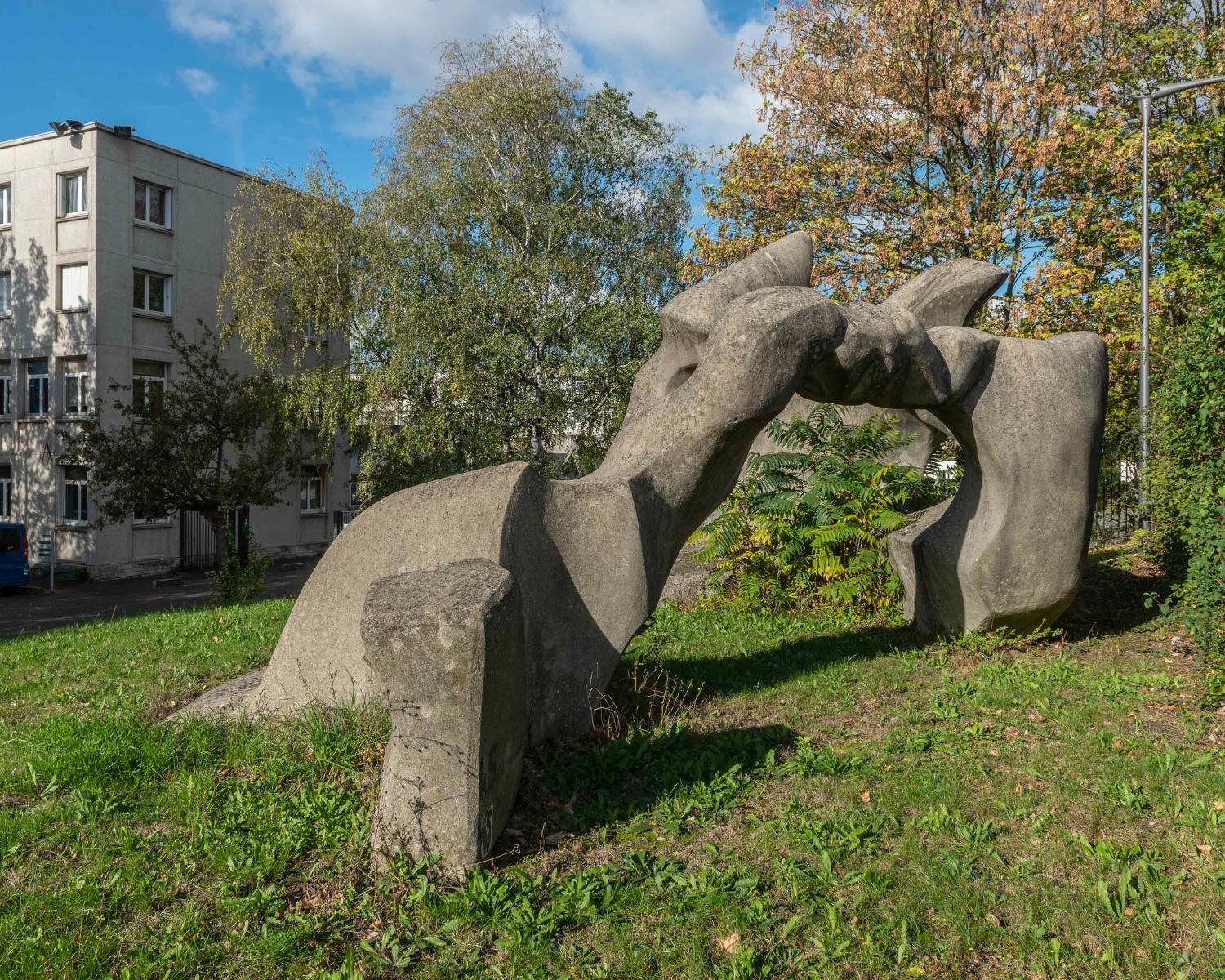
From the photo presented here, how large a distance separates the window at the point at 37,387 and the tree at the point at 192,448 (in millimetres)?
3277

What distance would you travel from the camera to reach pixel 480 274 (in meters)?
24.0

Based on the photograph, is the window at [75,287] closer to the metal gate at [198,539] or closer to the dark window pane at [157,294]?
the dark window pane at [157,294]

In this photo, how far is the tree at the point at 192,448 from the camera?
858 inches

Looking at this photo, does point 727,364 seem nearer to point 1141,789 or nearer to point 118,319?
point 1141,789

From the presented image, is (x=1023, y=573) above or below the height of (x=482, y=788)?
above

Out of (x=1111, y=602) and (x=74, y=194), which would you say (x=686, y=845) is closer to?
(x=1111, y=602)

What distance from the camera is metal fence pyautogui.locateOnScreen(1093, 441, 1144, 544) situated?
558 inches

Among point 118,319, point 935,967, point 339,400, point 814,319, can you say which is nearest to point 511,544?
point 814,319

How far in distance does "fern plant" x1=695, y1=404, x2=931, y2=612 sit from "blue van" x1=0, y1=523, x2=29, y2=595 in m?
20.8

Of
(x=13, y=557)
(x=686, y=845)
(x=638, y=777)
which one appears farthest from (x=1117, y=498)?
(x=13, y=557)

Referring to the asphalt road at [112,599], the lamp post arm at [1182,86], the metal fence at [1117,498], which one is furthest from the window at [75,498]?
the lamp post arm at [1182,86]

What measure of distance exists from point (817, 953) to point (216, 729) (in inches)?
153

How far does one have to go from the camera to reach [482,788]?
4312mm

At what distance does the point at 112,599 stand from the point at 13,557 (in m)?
3.23
